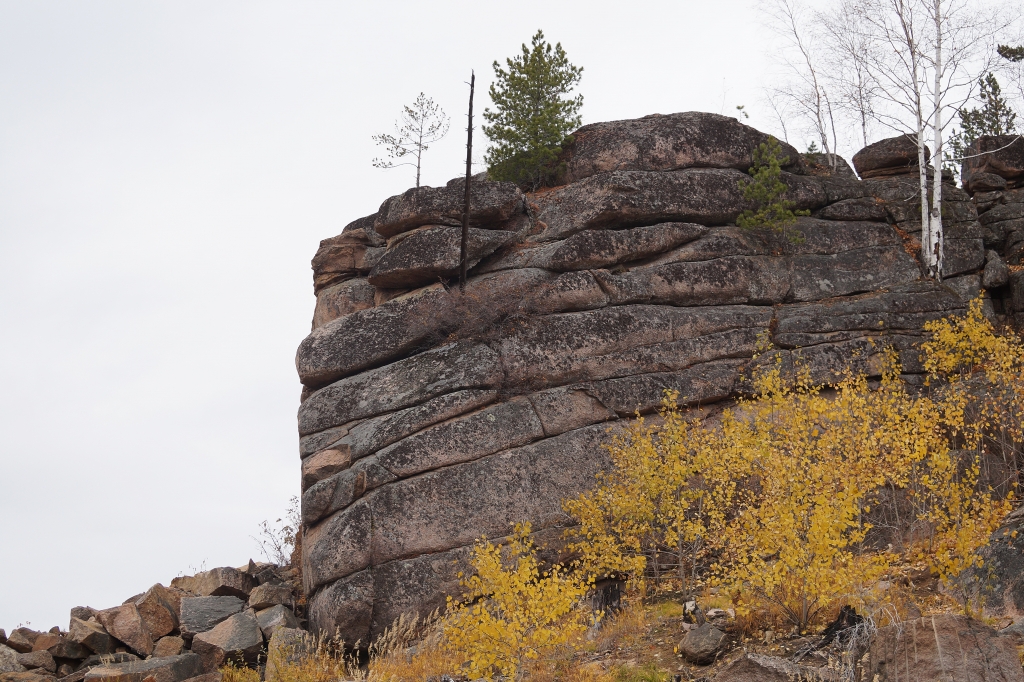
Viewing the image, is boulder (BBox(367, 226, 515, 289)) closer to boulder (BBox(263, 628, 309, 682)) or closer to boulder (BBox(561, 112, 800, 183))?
boulder (BBox(561, 112, 800, 183))

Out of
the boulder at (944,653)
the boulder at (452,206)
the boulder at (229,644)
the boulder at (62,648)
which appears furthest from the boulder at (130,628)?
the boulder at (944,653)

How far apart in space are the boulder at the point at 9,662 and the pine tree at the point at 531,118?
74.3 ft

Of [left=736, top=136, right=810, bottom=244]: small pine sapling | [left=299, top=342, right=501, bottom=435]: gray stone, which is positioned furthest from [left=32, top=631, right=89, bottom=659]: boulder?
[left=736, top=136, right=810, bottom=244]: small pine sapling

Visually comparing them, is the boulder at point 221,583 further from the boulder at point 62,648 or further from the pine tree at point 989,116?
the pine tree at point 989,116

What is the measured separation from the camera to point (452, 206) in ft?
104

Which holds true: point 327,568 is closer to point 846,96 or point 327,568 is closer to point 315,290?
point 315,290

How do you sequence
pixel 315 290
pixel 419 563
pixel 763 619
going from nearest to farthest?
1. pixel 763 619
2. pixel 419 563
3. pixel 315 290

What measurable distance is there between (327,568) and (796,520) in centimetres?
1281

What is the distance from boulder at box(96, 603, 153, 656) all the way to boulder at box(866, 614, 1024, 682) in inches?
737

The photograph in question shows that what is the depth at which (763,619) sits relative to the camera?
1797 centimetres

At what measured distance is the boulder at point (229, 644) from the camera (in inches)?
890

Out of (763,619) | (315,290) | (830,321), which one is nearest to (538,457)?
(763,619)

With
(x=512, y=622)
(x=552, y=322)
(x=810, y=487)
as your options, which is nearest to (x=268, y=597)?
(x=512, y=622)

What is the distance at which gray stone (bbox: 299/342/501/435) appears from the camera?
87.3ft
